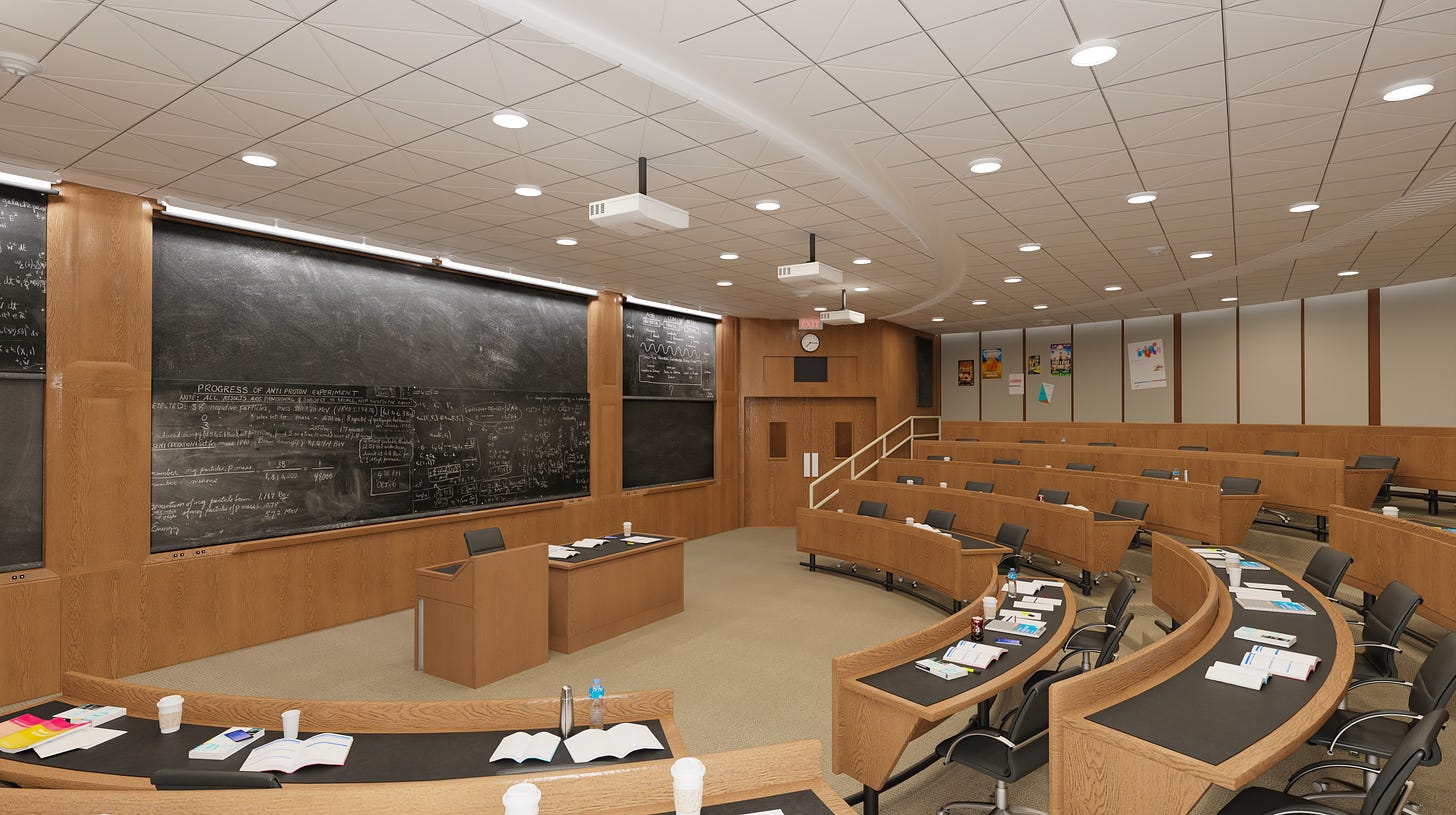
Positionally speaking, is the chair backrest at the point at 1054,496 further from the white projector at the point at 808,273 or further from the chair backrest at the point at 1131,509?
the white projector at the point at 808,273

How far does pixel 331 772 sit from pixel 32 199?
5346 millimetres

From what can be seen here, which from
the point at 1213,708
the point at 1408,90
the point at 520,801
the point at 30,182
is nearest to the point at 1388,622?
the point at 1213,708

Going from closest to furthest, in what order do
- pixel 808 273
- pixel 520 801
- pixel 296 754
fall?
1. pixel 520 801
2. pixel 296 754
3. pixel 808 273

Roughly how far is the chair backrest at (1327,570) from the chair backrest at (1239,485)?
320 centimetres

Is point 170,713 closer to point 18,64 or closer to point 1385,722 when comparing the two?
point 18,64

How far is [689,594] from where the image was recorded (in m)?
8.30

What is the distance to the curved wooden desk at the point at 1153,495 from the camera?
26.5 ft

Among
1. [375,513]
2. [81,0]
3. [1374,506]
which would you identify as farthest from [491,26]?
[1374,506]

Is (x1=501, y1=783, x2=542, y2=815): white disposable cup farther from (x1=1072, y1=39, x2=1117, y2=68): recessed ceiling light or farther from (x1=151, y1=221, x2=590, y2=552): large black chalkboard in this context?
(x1=151, y1=221, x2=590, y2=552): large black chalkboard

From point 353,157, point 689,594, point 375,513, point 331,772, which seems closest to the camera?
point 331,772

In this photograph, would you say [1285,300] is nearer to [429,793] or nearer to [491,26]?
[491,26]

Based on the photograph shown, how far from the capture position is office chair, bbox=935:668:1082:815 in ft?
10.7

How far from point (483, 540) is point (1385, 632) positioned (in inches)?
266

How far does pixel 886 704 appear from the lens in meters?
3.38
